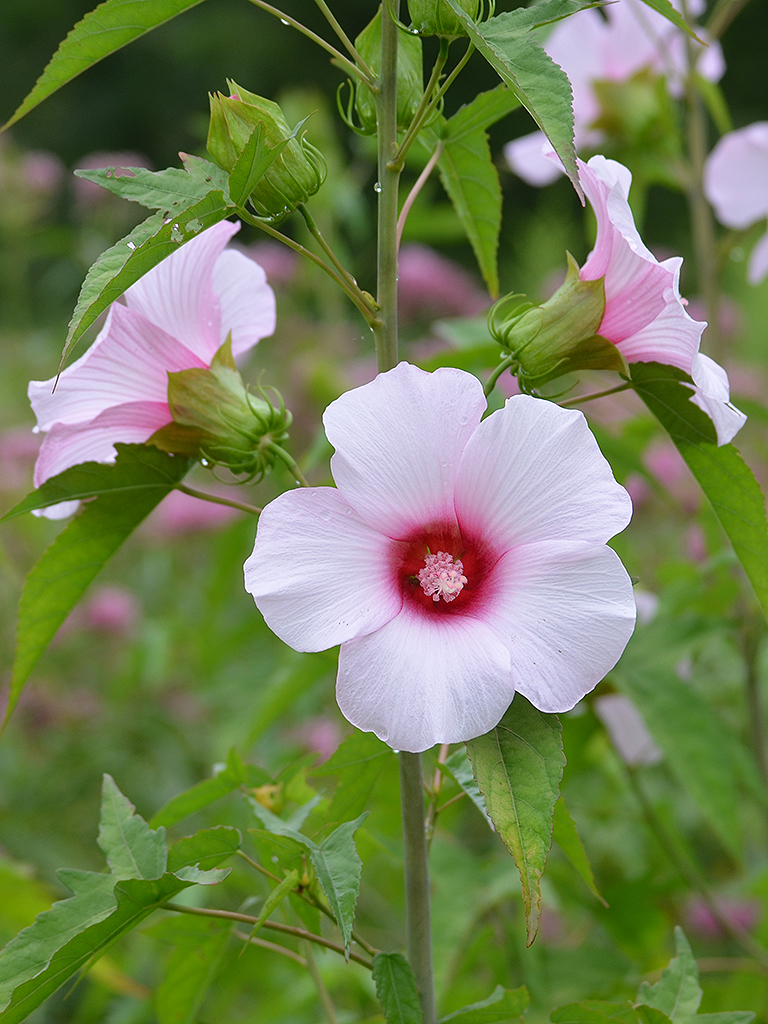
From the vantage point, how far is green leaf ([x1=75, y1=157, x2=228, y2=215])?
42 cm

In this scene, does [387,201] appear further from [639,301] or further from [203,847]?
[203,847]

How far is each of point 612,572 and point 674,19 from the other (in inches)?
8.8

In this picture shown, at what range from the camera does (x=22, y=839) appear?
134 centimetres

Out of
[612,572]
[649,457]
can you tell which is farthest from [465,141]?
[649,457]

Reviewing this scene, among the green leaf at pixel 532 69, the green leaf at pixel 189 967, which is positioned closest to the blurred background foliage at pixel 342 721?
the green leaf at pixel 189 967

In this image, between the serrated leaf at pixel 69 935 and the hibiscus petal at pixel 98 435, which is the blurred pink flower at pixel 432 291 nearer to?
the hibiscus petal at pixel 98 435

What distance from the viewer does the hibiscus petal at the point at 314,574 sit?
402 millimetres

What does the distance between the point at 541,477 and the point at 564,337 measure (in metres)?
0.09

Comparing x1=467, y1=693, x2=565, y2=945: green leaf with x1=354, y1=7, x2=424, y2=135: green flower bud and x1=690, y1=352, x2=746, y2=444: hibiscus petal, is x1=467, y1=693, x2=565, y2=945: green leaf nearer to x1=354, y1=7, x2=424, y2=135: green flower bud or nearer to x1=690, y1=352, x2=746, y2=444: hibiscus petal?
x1=690, y1=352, x2=746, y2=444: hibiscus petal

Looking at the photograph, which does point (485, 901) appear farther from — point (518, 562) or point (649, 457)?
point (649, 457)

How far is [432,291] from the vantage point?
207 cm

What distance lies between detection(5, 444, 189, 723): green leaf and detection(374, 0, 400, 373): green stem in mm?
136

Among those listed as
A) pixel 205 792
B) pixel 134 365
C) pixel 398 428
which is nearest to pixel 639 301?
pixel 398 428

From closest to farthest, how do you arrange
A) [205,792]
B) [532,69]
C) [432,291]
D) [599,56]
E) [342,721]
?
[532,69], [205,792], [599,56], [342,721], [432,291]
